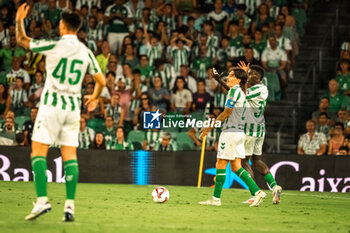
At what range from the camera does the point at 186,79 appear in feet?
60.0

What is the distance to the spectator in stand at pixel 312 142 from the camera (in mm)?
16406

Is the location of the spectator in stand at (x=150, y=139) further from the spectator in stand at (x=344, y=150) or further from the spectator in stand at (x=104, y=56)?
the spectator in stand at (x=344, y=150)

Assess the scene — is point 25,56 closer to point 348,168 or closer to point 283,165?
point 283,165

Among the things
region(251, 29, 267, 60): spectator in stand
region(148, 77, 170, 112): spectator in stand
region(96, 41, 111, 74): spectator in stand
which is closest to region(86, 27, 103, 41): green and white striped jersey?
region(96, 41, 111, 74): spectator in stand

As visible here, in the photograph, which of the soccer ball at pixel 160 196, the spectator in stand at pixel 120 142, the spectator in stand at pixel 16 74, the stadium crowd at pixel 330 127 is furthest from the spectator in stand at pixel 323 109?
the spectator in stand at pixel 16 74

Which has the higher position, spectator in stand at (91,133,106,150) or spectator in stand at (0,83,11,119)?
spectator in stand at (0,83,11,119)

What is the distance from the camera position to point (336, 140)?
16.3 meters

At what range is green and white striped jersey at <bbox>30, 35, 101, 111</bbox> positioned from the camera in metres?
7.95

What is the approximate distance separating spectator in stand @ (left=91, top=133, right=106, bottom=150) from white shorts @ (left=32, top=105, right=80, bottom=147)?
826cm

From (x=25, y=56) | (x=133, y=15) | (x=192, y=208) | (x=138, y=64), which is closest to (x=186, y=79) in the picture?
(x=138, y=64)

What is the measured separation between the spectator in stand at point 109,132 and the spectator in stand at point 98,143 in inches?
5.0

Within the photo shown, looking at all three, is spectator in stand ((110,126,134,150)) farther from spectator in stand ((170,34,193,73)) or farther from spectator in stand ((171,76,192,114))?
spectator in stand ((170,34,193,73))

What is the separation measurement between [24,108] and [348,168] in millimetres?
7887

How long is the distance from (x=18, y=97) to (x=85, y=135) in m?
2.63
